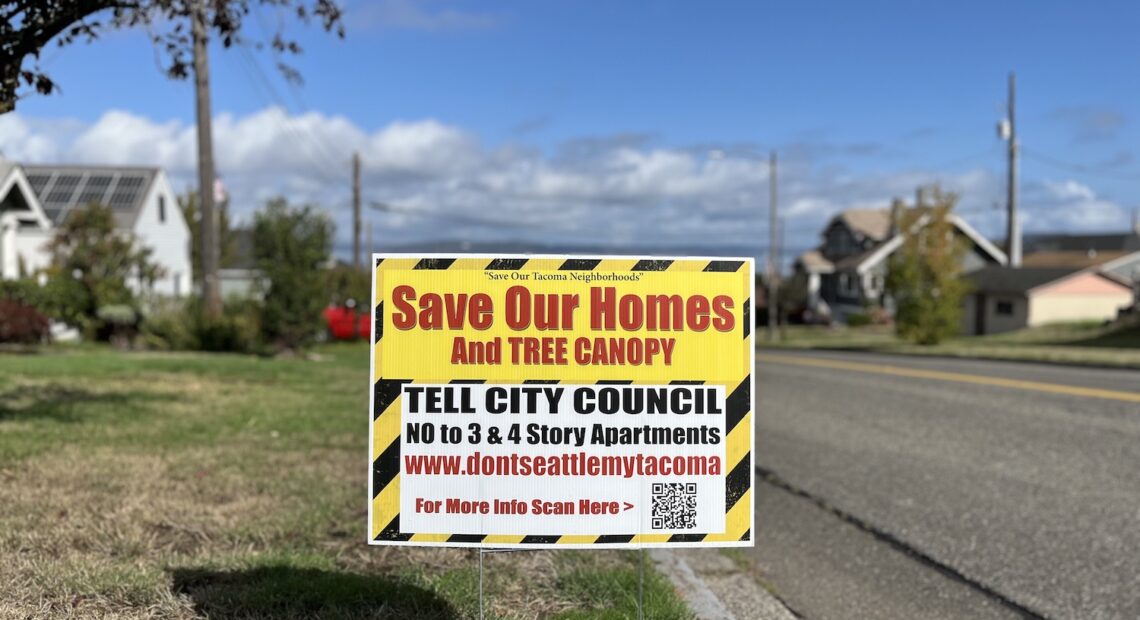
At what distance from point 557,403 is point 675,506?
61cm

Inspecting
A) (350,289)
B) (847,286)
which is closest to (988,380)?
(350,289)

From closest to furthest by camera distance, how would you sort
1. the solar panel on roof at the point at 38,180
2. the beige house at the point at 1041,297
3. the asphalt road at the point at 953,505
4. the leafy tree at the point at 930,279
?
1. the asphalt road at the point at 953,505
2. the solar panel on roof at the point at 38,180
3. the leafy tree at the point at 930,279
4. the beige house at the point at 1041,297

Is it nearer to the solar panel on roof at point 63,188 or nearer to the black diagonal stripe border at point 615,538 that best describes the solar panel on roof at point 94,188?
the solar panel on roof at point 63,188

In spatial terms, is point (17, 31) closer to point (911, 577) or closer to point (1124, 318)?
point (911, 577)

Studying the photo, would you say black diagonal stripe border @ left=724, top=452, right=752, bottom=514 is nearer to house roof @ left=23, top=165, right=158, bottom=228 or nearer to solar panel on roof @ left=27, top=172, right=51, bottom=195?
house roof @ left=23, top=165, right=158, bottom=228

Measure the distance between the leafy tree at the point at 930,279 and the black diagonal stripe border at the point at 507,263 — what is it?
→ 1394 inches

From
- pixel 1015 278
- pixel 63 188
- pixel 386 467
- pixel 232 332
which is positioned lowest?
pixel 232 332

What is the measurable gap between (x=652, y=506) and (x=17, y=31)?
503 cm

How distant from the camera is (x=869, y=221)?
244 ft

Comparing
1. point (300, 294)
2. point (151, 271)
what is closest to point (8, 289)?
point (151, 271)

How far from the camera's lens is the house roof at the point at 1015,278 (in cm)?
4917

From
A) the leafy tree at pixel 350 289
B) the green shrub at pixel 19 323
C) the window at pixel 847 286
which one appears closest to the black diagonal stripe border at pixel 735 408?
the green shrub at pixel 19 323

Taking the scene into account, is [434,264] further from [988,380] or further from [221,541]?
[988,380]

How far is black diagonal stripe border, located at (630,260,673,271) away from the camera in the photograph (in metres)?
3.80
